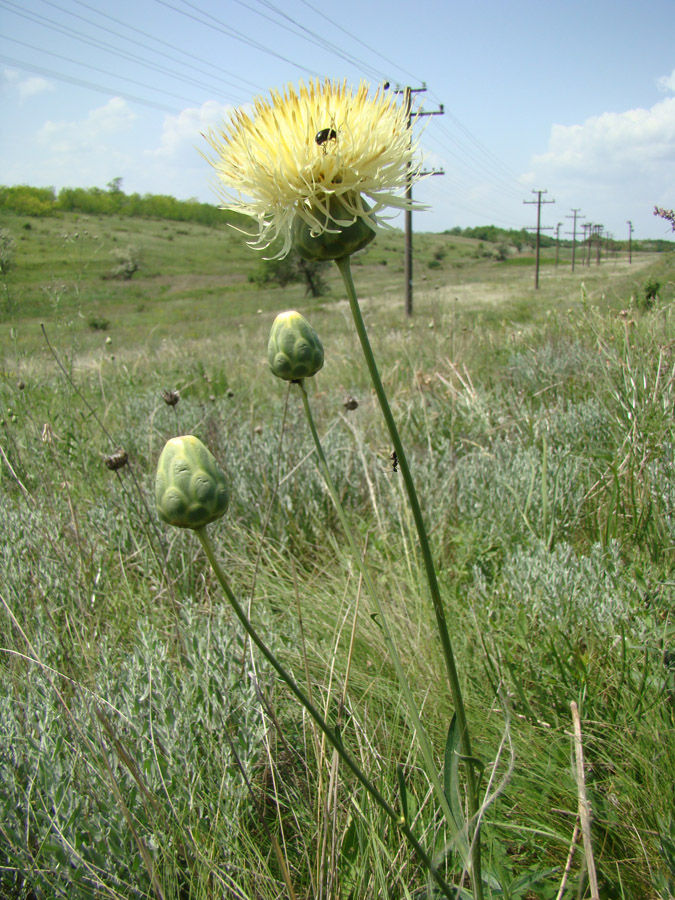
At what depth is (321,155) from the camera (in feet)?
2.94

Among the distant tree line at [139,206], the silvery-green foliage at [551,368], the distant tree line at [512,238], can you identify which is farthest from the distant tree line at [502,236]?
the silvery-green foliage at [551,368]

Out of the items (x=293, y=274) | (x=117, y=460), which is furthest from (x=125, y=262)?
(x=117, y=460)

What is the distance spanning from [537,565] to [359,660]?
0.67 metres

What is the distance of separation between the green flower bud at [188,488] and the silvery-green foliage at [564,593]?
120cm

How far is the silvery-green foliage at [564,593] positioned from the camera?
1.67 metres

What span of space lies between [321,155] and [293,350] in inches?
13.0

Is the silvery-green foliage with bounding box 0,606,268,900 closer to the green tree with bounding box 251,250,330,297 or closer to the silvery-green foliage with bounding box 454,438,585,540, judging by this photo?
the silvery-green foliage with bounding box 454,438,585,540

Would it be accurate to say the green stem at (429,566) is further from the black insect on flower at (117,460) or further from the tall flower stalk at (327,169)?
the black insect on flower at (117,460)

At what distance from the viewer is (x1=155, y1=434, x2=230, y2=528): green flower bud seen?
0.83 meters

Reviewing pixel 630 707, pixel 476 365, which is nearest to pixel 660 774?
pixel 630 707

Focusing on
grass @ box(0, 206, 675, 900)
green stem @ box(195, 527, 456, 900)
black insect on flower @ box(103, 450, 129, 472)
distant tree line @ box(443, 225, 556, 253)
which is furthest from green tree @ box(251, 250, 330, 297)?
distant tree line @ box(443, 225, 556, 253)

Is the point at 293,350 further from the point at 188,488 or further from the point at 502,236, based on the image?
the point at 502,236

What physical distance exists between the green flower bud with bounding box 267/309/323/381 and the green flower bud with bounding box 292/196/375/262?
0.19 m

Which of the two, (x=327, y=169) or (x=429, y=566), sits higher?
(x=327, y=169)
